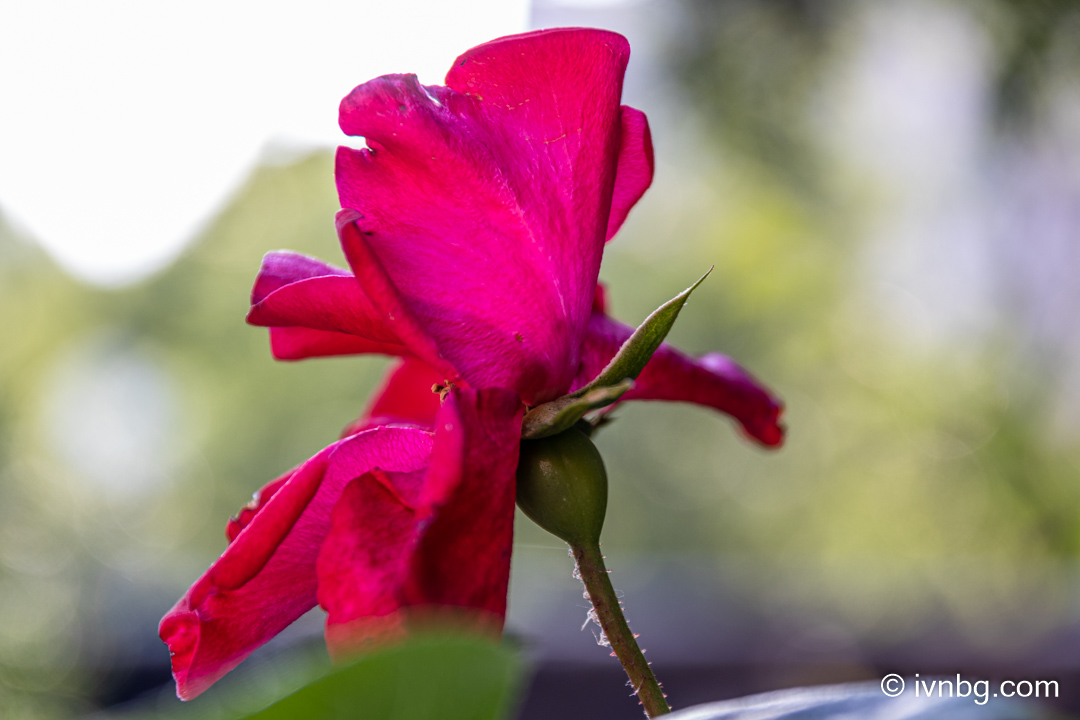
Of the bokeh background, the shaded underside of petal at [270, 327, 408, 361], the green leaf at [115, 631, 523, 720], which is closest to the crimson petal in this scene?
the shaded underside of petal at [270, 327, 408, 361]

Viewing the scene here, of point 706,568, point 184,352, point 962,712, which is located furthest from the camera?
point 184,352

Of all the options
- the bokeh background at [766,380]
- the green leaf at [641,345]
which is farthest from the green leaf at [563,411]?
the bokeh background at [766,380]

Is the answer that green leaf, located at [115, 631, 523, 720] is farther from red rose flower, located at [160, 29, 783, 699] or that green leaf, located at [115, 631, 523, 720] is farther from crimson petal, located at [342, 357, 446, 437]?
crimson petal, located at [342, 357, 446, 437]

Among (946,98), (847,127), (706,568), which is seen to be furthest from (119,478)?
(946,98)

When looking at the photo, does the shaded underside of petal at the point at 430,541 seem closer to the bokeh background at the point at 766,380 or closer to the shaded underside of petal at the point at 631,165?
the shaded underside of petal at the point at 631,165

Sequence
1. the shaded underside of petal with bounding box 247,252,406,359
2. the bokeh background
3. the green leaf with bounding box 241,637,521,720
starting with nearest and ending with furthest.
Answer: the green leaf with bounding box 241,637,521,720 → the shaded underside of petal with bounding box 247,252,406,359 → the bokeh background

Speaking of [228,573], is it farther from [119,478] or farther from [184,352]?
[184,352]

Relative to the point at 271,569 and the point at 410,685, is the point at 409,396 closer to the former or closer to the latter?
the point at 271,569
